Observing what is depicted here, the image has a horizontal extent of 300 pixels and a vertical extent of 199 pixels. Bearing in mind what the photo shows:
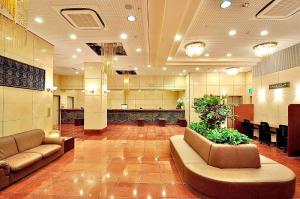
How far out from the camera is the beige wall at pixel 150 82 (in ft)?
50.8

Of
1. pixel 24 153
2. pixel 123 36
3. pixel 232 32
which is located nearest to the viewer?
pixel 24 153

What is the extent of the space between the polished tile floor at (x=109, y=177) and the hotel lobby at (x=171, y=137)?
3cm

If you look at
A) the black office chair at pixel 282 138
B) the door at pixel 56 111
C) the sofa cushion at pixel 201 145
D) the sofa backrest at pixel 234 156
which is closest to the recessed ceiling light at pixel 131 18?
the sofa cushion at pixel 201 145

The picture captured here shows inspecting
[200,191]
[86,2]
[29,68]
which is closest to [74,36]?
[29,68]

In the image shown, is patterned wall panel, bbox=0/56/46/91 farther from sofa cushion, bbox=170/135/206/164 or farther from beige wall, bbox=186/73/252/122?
beige wall, bbox=186/73/252/122

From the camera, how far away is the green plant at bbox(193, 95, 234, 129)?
5.18 meters

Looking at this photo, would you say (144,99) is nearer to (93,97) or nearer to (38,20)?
(93,97)

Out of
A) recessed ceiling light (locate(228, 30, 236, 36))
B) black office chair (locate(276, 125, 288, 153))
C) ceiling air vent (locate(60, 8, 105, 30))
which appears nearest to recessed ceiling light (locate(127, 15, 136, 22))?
ceiling air vent (locate(60, 8, 105, 30))

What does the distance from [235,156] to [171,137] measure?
11.1ft

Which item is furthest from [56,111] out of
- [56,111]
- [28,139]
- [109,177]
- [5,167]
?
[109,177]

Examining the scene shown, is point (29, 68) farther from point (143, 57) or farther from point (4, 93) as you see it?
point (143, 57)

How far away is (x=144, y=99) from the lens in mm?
17453

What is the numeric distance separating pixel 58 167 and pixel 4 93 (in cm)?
238

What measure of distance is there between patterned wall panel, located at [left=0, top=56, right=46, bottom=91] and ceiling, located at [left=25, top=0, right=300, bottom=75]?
1.22m
